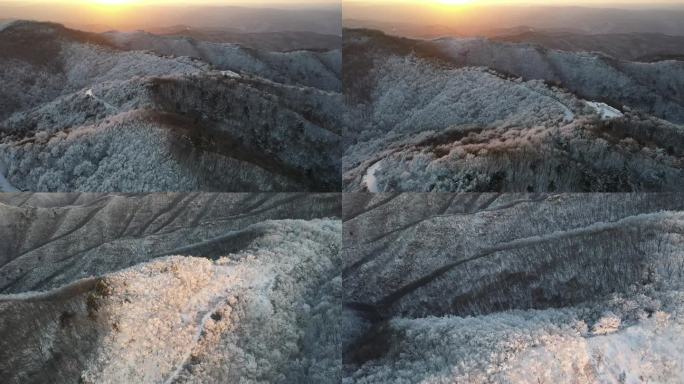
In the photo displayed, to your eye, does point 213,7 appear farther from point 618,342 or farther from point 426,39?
point 618,342

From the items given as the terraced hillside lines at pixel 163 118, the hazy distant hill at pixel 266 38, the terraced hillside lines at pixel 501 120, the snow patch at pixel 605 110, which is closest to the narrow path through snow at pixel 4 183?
the terraced hillside lines at pixel 163 118

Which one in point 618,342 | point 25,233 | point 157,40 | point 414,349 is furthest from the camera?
point 157,40

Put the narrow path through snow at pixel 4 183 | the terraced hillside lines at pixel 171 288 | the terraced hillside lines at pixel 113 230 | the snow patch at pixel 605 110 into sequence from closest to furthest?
the terraced hillside lines at pixel 171 288, the terraced hillside lines at pixel 113 230, the narrow path through snow at pixel 4 183, the snow patch at pixel 605 110

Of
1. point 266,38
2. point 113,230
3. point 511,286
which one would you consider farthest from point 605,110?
point 113,230

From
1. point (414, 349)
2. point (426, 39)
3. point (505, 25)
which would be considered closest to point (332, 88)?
point (426, 39)

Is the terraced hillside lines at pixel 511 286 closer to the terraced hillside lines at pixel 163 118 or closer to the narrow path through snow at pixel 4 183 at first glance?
the terraced hillside lines at pixel 163 118

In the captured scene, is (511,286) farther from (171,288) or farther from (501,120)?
(171,288)

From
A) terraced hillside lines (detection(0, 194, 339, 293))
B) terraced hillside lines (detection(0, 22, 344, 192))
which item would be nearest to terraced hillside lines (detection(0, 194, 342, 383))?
terraced hillside lines (detection(0, 194, 339, 293))
